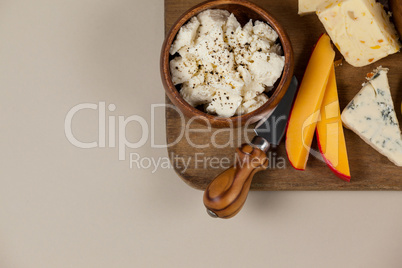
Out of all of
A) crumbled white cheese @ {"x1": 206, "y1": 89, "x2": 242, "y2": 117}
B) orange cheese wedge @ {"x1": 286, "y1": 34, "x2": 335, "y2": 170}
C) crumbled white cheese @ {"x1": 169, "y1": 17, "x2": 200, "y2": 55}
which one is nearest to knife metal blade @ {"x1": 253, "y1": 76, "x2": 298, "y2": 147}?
orange cheese wedge @ {"x1": 286, "y1": 34, "x2": 335, "y2": 170}

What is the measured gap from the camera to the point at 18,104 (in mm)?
1579

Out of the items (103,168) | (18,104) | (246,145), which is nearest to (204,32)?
(246,145)

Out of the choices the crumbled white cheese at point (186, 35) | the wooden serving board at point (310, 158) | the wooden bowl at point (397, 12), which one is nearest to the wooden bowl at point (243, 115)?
the crumbled white cheese at point (186, 35)

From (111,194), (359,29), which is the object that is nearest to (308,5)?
(359,29)

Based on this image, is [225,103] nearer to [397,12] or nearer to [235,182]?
[235,182]

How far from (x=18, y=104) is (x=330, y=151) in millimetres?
949

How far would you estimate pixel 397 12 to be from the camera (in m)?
1.32

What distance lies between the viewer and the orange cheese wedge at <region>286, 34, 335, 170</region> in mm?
1321

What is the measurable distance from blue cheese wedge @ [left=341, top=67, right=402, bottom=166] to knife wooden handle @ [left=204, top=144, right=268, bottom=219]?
0.89 feet

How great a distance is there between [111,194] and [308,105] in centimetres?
64

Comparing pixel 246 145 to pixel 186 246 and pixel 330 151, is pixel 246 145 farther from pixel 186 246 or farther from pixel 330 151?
pixel 186 246

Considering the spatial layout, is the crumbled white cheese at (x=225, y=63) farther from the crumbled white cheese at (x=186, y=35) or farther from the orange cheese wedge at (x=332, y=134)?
the orange cheese wedge at (x=332, y=134)

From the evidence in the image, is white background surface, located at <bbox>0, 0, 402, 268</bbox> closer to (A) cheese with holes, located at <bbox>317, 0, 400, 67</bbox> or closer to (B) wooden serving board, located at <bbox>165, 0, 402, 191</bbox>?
(B) wooden serving board, located at <bbox>165, 0, 402, 191</bbox>

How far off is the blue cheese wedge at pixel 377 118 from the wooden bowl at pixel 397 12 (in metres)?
0.12
